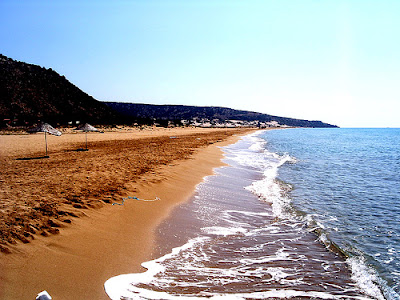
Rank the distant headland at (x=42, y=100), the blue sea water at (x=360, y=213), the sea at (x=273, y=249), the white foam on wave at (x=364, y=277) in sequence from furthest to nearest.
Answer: the distant headland at (x=42, y=100) < the blue sea water at (x=360, y=213) < the white foam on wave at (x=364, y=277) < the sea at (x=273, y=249)

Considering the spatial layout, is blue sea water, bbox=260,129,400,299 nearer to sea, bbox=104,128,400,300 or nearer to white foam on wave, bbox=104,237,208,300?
sea, bbox=104,128,400,300

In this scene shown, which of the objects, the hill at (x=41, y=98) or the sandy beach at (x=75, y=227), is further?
the hill at (x=41, y=98)

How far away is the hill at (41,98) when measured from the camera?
5466 centimetres

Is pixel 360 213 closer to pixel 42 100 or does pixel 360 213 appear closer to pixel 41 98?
pixel 42 100

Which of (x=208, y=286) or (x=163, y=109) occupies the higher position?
(x=163, y=109)

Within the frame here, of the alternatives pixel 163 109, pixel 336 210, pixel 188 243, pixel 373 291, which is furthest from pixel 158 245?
pixel 163 109

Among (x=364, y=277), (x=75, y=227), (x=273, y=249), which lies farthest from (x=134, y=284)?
(x=364, y=277)

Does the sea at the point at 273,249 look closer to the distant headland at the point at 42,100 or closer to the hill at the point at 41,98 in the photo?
the distant headland at the point at 42,100

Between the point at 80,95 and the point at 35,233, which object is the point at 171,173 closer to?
the point at 35,233

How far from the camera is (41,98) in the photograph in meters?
62.5

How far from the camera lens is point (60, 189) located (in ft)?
24.9

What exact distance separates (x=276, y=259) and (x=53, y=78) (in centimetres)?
8412

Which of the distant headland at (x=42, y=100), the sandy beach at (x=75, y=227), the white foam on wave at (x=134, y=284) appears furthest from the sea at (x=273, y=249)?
the distant headland at (x=42, y=100)

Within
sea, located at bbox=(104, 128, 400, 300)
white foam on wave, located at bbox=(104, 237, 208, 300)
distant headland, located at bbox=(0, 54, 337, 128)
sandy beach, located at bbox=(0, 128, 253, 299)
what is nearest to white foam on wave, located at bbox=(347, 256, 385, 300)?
sea, located at bbox=(104, 128, 400, 300)
